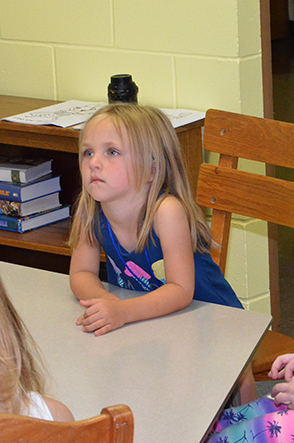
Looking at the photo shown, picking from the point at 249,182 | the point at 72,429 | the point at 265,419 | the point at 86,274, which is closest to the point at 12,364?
the point at 72,429

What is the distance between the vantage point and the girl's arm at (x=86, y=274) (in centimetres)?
118

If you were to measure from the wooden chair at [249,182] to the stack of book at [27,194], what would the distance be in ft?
2.61

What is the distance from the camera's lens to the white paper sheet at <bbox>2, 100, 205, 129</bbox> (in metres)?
1.94

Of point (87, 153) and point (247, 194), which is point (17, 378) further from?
point (247, 194)

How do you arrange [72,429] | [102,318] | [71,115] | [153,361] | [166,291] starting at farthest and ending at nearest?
[71,115] < [166,291] < [102,318] < [153,361] < [72,429]

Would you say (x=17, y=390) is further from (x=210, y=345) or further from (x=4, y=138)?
(x=4, y=138)

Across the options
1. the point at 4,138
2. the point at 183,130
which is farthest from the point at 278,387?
the point at 4,138

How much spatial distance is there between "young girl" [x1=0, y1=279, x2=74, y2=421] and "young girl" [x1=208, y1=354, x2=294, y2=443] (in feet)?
1.29

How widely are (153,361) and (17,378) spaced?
12.7 inches

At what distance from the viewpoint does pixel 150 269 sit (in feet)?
4.57

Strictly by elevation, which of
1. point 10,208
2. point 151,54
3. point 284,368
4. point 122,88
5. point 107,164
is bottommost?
point 284,368

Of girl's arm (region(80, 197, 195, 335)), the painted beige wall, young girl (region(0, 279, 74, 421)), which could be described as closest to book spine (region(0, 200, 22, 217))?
the painted beige wall

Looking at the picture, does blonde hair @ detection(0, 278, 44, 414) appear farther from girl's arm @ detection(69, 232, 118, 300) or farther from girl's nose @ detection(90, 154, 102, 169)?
girl's nose @ detection(90, 154, 102, 169)

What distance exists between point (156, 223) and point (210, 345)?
39 cm
